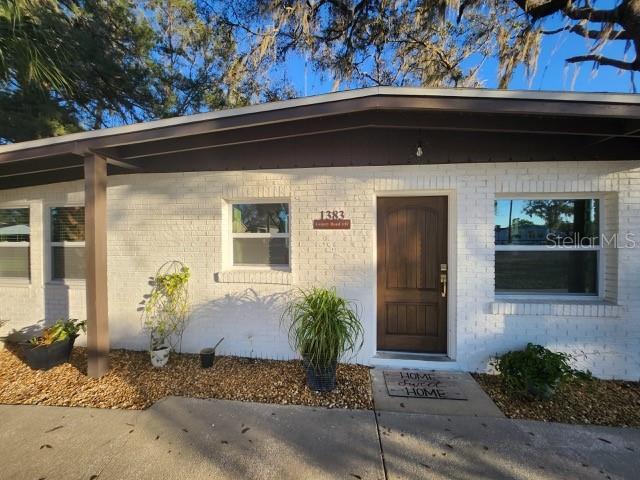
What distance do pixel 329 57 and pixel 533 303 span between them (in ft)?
22.8

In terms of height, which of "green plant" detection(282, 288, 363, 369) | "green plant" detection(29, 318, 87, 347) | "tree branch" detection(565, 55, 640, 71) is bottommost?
"green plant" detection(29, 318, 87, 347)

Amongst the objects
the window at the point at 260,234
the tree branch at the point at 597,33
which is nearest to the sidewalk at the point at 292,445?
the window at the point at 260,234

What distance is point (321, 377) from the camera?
3.43m

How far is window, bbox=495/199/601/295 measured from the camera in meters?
4.03

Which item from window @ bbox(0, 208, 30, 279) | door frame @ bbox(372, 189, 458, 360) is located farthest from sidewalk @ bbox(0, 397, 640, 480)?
window @ bbox(0, 208, 30, 279)

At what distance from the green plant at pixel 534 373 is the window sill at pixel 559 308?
0.46m

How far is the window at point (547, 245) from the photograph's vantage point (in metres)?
4.03

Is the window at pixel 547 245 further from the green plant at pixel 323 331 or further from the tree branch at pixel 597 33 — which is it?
the tree branch at pixel 597 33

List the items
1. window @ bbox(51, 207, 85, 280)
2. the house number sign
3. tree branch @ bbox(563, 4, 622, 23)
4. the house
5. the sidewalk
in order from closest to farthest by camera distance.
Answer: the sidewalk
the house
the house number sign
window @ bbox(51, 207, 85, 280)
tree branch @ bbox(563, 4, 622, 23)

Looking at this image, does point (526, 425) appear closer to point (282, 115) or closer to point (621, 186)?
point (621, 186)

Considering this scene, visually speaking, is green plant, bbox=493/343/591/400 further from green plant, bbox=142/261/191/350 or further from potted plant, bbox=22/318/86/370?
potted plant, bbox=22/318/86/370

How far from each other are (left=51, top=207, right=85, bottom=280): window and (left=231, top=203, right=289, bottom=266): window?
2.62m

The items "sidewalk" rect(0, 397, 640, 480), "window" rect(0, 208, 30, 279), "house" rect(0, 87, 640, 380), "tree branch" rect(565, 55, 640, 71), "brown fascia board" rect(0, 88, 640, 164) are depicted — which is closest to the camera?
"sidewalk" rect(0, 397, 640, 480)

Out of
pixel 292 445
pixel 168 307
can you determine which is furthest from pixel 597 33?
pixel 168 307
